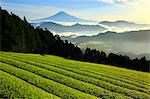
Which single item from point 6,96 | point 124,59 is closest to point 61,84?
point 6,96

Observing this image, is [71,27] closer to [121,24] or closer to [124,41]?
[121,24]

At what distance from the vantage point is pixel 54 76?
27.0 metres

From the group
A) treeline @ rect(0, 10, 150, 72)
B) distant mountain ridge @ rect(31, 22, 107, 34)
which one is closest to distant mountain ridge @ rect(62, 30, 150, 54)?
distant mountain ridge @ rect(31, 22, 107, 34)

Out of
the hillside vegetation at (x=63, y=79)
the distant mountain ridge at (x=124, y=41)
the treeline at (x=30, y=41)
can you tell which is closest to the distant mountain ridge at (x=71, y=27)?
the treeline at (x=30, y=41)

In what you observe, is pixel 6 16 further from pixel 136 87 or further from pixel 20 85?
pixel 136 87

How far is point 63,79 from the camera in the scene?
26.5 m

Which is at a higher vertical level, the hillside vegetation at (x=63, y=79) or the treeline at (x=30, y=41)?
the treeline at (x=30, y=41)

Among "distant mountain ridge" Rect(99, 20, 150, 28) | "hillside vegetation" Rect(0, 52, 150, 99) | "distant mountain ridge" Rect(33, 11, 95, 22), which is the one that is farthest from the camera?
"distant mountain ridge" Rect(99, 20, 150, 28)

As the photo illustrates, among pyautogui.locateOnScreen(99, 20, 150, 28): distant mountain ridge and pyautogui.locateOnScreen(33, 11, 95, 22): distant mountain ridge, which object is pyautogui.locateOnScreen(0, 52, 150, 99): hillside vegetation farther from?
pyautogui.locateOnScreen(99, 20, 150, 28): distant mountain ridge

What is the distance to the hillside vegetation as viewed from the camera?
76.1ft

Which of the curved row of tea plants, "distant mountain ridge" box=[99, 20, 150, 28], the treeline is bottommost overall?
the curved row of tea plants

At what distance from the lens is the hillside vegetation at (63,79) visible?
23.2 metres

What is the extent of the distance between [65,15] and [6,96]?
356 inches

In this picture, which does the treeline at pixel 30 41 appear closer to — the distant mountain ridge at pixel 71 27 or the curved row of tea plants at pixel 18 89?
the distant mountain ridge at pixel 71 27
